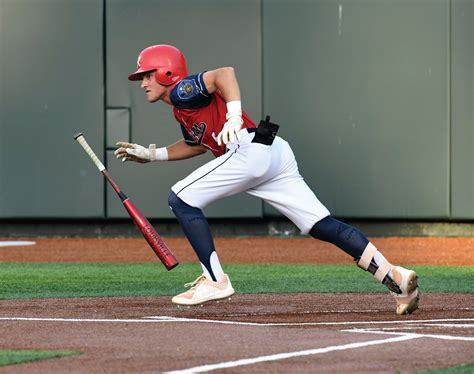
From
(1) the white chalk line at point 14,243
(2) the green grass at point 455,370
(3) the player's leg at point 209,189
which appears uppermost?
(3) the player's leg at point 209,189

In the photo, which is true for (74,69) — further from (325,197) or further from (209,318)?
(209,318)

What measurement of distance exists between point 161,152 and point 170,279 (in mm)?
2669

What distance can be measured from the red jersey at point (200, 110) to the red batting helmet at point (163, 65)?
0.94 feet

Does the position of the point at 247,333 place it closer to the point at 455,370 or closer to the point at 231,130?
the point at 231,130

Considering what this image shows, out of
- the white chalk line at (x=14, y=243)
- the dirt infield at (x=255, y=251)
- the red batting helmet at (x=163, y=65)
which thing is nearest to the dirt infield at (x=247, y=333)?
the red batting helmet at (x=163, y=65)

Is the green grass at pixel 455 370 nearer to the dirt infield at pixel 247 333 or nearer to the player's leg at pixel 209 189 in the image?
the dirt infield at pixel 247 333

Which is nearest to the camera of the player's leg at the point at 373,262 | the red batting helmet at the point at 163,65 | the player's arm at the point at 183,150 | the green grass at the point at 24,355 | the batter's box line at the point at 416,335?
the green grass at the point at 24,355

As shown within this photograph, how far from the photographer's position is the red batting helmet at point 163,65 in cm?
803

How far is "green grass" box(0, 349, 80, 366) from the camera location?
5.54m

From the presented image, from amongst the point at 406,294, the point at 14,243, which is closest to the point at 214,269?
the point at 406,294

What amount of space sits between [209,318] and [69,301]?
167 cm

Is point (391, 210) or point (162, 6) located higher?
point (162, 6)

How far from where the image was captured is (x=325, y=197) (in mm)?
16688

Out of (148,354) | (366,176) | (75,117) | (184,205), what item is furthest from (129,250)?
(148,354)
